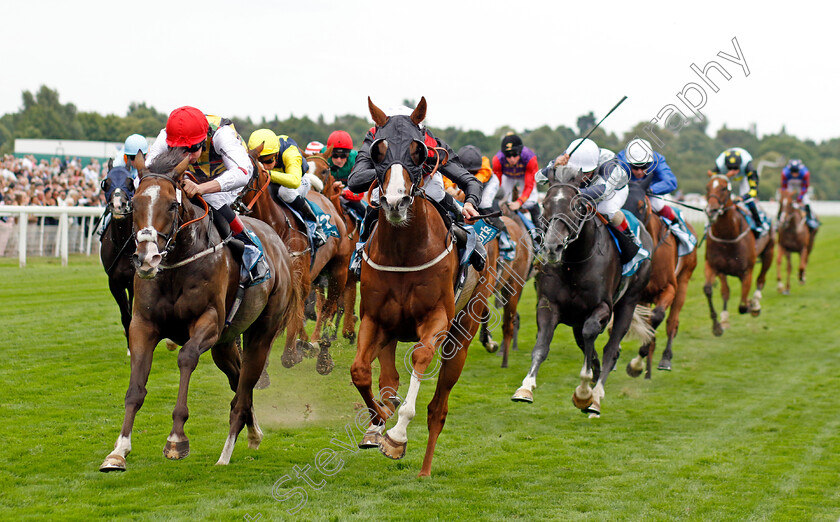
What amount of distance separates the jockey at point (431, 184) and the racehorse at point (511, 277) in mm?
3905

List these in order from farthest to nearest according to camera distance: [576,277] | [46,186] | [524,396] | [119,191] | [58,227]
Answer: [46,186]
[58,227]
[576,277]
[119,191]
[524,396]

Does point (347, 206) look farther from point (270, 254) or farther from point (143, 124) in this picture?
point (143, 124)

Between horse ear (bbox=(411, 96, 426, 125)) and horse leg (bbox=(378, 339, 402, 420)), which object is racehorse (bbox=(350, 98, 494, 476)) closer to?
horse ear (bbox=(411, 96, 426, 125))

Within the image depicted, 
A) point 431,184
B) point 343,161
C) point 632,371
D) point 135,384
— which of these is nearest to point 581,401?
point 431,184

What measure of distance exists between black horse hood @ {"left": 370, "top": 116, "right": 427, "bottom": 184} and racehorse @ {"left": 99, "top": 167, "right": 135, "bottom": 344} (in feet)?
9.44

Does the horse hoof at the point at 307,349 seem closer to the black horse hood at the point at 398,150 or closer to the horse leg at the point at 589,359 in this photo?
the horse leg at the point at 589,359

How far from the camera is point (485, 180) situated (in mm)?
10445

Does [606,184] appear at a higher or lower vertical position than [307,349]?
higher

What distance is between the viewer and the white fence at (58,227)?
14.8m

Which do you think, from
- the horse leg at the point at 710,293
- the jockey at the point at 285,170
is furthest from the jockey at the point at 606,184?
the horse leg at the point at 710,293

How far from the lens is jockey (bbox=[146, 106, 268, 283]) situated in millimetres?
5586

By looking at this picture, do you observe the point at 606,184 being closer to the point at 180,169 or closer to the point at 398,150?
the point at 398,150

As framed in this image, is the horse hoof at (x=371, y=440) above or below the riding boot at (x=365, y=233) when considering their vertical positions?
below

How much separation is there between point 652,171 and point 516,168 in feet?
6.33
